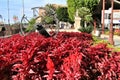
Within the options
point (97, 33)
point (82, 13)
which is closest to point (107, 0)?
point (82, 13)

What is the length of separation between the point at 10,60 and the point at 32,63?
323 mm

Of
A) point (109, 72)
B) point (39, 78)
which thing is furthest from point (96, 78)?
point (39, 78)

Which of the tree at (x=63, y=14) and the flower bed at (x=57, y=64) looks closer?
the flower bed at (x=57, y=64)

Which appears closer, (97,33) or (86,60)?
(86,60)

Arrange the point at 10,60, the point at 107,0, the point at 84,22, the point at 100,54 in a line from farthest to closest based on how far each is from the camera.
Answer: the point at 107,0, the point at 84,22, the point at 100,54, the point at 10,60

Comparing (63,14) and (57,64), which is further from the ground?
(57,64)

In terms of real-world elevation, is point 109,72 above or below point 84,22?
above

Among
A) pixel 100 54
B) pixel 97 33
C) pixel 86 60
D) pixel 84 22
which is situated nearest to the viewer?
pixel 86 60

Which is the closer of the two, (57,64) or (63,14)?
(57,64)

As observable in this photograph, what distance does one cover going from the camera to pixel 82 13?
5506 cm

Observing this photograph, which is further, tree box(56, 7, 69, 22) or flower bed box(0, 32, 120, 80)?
tree box(56, 7, 69, 22)

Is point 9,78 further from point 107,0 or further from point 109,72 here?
point 107,0

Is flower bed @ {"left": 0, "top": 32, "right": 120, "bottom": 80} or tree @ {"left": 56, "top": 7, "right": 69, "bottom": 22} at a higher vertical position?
flower bed @ {"left": 0, "top": 32, "right": 120, "bottom": 80}

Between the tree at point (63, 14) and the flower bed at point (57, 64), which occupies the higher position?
the flower bed at point (57, 64)
